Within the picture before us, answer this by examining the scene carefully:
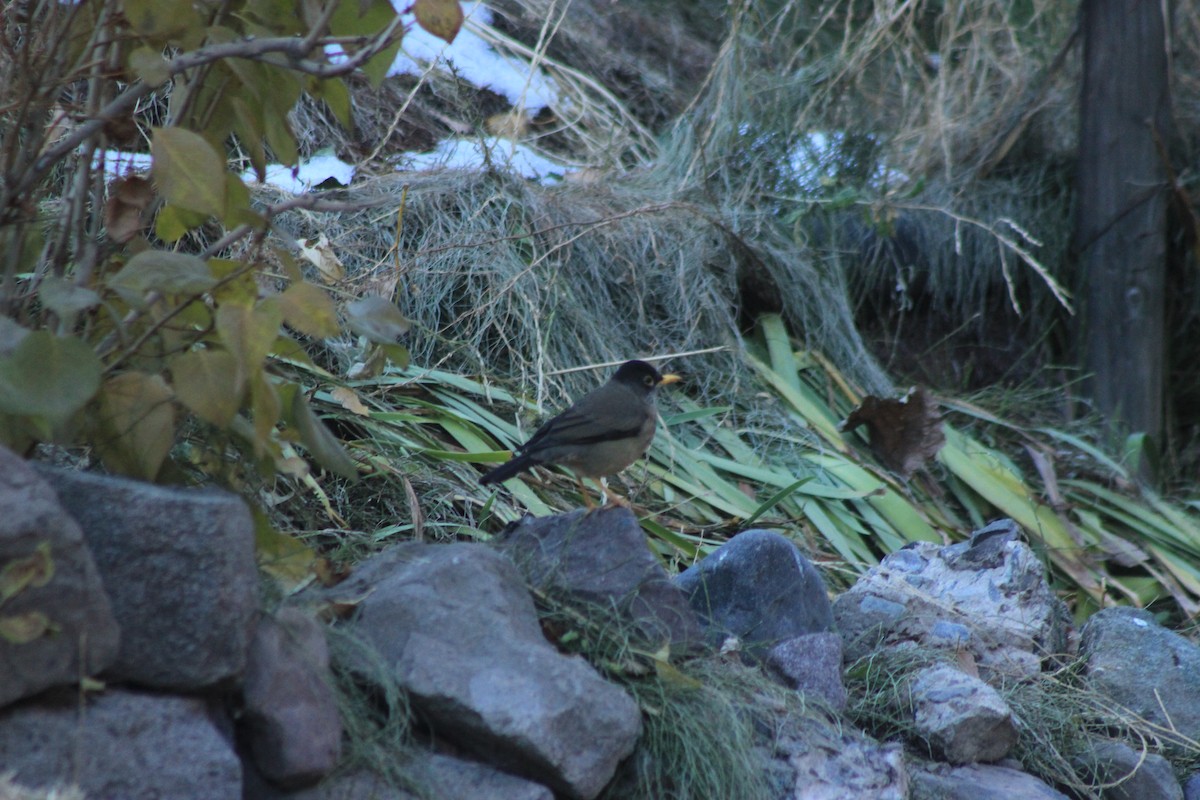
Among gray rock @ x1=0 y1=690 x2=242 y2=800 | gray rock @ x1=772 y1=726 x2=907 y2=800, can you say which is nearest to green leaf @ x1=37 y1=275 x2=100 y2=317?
gray rock @ x1=0 y1=690 x2=242 y2=800

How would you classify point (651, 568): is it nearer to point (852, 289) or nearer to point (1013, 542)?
point (1013, 542)

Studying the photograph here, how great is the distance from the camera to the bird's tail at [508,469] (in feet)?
11.0

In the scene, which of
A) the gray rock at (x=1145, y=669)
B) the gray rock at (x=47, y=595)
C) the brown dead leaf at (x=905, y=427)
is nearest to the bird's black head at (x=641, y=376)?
the brown dead leaf at (x=905, y=427)

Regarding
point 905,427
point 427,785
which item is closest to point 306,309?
point 427,785

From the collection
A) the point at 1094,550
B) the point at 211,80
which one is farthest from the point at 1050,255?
the point at 211,80

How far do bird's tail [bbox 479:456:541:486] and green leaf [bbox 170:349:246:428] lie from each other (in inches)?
50.5

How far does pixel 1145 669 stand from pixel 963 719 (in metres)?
0.97

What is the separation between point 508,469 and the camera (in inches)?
134

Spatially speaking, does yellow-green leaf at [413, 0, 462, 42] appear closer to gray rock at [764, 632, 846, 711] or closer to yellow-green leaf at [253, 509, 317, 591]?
yellow-green leaf at [253, 509, 317, 591]

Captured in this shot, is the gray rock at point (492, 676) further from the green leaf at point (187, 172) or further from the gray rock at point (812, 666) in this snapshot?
the green leaf at point (187, 172)

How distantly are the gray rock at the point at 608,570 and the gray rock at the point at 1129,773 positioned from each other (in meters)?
1.18

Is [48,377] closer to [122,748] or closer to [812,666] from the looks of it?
[122,748]

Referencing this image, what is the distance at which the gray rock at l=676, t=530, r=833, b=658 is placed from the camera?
330 cm

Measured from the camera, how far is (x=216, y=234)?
179 inches
